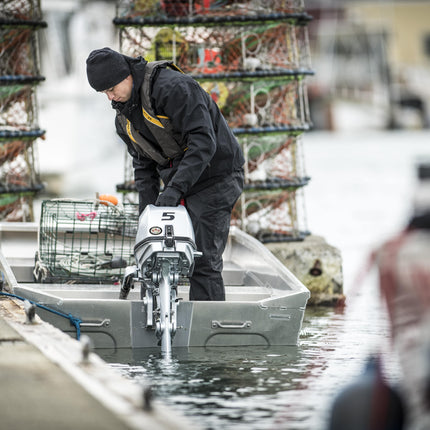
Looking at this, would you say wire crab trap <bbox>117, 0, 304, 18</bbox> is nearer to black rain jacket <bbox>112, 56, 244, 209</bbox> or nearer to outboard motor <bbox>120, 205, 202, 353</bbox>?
black rain jacket <bbox>112, 56, 244, 209</bbox>

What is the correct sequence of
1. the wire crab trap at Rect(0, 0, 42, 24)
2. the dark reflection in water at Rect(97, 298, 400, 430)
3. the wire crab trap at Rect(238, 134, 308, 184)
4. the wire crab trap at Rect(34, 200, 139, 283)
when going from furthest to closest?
the wire crab trap at Rect(0, 0, 42, 24), the wire crab trap at Rect(238, 134, 308, 184), the wire crab trap at Rect(34, 200, 139, 283), the dark reflection in water at Rect(97, 298, 400, 430)

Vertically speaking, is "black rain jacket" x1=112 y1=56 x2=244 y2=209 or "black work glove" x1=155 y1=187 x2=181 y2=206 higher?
"black rain jacket" x1=112 y1=56 x2=244 y2=209

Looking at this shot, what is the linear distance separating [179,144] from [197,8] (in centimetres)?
307

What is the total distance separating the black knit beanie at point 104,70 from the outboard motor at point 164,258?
0.75 m

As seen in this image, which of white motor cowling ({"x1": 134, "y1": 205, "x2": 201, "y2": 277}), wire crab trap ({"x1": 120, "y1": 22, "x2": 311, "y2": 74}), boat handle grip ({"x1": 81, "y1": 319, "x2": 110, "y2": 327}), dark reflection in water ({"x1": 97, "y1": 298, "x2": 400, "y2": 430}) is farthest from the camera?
wire crab trap ({"x1": 120, "y1": 22, "x2": 311, "y2": 74})

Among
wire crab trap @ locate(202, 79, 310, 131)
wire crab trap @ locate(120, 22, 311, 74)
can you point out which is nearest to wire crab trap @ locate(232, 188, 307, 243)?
wire crab trap @ locate(202, 79, 310, 131)

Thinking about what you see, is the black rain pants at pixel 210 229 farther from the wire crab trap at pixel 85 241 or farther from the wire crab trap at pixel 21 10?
the wire crab trap at pixel 21 10

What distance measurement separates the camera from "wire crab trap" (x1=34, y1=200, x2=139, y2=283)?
7.84 meters

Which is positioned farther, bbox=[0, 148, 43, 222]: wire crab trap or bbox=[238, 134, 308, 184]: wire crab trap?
bbox=[0, 148, 43, 222]: wire crab trap

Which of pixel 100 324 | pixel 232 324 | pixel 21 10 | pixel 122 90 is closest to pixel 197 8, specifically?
pixel 21 10

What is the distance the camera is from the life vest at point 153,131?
6.58 meters

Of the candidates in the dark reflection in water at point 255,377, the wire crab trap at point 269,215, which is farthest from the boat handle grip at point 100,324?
the wire crab trap at point 269,215

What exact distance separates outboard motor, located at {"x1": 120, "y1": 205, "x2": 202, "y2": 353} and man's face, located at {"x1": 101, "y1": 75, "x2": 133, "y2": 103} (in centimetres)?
66

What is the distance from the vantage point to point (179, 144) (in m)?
6.76
